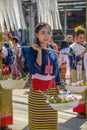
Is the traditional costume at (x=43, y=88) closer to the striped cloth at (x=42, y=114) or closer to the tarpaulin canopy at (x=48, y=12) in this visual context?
the striped cloth at (x=42, y=114)

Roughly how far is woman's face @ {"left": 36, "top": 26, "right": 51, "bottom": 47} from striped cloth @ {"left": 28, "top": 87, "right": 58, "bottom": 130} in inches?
19.3

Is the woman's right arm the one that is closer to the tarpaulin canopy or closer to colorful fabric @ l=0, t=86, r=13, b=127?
the tarpaulin canopy

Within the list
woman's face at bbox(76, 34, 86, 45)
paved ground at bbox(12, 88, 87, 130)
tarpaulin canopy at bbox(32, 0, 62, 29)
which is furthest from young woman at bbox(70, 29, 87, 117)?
tarpaulin canopy at bbox(32, 0, 62, 29)

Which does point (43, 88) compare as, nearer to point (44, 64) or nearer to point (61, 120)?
point (44, 64)

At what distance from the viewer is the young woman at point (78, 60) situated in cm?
569

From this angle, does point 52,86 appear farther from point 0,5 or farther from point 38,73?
point 0,5

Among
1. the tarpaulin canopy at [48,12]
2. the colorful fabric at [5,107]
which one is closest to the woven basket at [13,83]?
the tarpaulin canopy at [48,12]

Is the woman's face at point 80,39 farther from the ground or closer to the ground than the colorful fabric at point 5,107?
farther from the ground

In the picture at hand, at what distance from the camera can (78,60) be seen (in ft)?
18.7

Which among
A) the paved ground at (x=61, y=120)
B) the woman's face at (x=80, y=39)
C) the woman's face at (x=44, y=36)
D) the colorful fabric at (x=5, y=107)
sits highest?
the woman's face at (x=44, y=36)

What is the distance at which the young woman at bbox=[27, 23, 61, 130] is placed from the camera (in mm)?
3988

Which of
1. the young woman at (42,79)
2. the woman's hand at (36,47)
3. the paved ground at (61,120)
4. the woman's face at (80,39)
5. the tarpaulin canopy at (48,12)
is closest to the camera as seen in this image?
the woman's hand at (36,47)

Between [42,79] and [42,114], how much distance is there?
0.36 meters

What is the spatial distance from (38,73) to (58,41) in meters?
9.30
